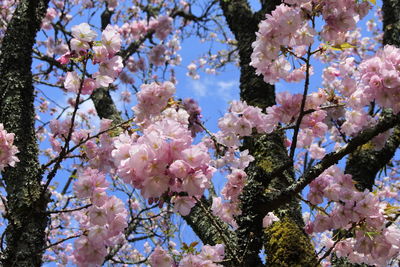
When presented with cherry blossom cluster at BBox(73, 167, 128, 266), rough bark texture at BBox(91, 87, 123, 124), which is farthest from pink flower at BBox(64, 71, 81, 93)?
rough bark texture at BBox(91, 87, 123, 124)

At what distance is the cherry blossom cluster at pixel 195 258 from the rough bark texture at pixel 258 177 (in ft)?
0.38

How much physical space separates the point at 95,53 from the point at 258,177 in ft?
3.40

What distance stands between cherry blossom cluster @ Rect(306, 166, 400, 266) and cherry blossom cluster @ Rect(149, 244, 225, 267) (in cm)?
55

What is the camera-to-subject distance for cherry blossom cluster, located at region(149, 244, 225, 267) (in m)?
1.83

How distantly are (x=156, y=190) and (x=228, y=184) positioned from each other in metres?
0.86

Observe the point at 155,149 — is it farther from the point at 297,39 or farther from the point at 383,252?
the point at 383,252

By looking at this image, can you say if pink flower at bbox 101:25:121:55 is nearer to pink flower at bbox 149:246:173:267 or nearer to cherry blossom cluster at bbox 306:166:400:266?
pink flower at bbox 149:246:173:267

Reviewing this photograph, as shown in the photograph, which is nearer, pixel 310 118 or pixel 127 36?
pixel 310 118

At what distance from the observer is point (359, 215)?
1.76 metres

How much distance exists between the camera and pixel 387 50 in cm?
172

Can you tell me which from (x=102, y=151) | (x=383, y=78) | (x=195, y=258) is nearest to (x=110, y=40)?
(x=102, y=151)

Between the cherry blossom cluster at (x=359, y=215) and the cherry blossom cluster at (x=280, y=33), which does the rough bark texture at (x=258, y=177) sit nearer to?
the cherry blossom cluster at (x=359, y=215)

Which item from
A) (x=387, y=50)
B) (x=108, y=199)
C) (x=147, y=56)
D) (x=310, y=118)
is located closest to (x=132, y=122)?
(x=108, y=199)

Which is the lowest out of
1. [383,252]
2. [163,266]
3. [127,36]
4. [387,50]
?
[383,252]
